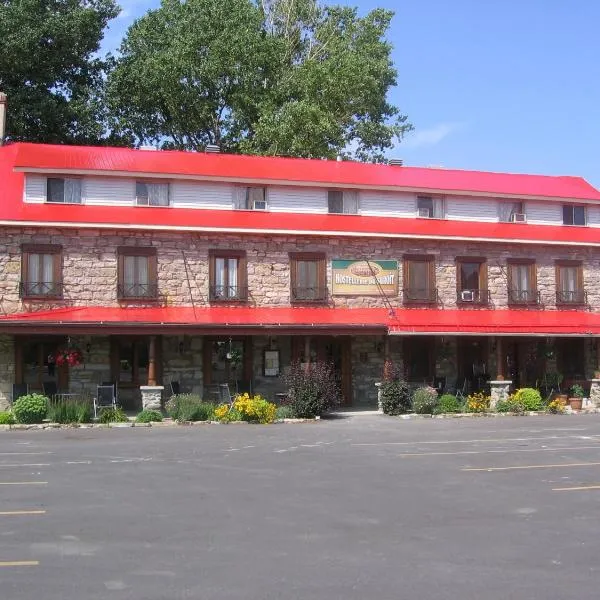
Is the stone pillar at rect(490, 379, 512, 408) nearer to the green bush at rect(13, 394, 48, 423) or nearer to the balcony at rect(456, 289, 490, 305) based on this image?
the balcony at rect(456, 289, 490, 305)

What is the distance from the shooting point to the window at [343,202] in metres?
28.4

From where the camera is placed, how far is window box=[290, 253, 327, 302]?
1043 inches

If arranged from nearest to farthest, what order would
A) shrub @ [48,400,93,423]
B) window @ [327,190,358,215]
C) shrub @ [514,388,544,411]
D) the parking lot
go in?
1. the parking lot
2. shrub @ [48,400,93,423]
3. shrub @ [514,388,544,411]
4. window @ [327,190,358,215]

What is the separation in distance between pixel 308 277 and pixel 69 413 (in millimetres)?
9197

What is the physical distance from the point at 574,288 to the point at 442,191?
6.11 meters

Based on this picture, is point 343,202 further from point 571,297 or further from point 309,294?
point 571,297

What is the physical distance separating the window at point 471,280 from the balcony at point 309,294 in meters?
5.04

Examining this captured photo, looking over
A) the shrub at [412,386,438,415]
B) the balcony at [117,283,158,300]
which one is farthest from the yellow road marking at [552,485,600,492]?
the balcony at [117,283,158,300]

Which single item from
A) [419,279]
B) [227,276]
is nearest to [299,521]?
[227,276]

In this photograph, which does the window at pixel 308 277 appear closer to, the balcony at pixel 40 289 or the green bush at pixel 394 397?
the green bush at pixel 394 397

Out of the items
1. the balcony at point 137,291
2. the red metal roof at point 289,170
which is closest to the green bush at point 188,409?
the balcony at point 137,291

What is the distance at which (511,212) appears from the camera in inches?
1196

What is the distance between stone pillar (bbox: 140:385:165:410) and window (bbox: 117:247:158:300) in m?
3.54

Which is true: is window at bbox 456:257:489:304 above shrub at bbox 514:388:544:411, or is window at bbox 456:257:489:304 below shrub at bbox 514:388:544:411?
above
